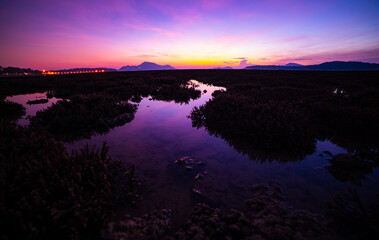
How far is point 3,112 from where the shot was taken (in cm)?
826

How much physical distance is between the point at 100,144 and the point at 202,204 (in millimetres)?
4187

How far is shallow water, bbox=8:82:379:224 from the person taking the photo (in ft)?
10.00

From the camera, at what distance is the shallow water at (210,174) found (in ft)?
10.00

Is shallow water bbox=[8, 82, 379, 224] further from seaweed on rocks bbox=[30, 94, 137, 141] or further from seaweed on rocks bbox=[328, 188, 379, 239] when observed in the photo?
seaweed on rocks bbox=[30, 94, 137, 141]

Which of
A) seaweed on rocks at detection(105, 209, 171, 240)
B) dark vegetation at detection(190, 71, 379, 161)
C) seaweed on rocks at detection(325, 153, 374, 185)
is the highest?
dark vegetation at detection(190, 71, 379, 161)

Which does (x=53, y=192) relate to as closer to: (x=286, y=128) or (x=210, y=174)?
(x=210, y=174)


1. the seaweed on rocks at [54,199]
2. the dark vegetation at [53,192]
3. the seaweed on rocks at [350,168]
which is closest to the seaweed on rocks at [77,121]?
the dark vegetation at [53,192]

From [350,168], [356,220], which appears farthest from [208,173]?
[350,168]

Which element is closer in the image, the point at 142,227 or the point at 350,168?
the point at 142,227

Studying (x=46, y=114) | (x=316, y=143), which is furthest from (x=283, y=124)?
(x=46, y=114)

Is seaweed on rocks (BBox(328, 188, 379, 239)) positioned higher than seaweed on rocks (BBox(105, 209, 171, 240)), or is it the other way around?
seaweed on rocks (BBox(328, 188, 379, 239))

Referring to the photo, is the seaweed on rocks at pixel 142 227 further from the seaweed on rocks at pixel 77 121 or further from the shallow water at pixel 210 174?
the seaweed on rocks at pixel 77 121

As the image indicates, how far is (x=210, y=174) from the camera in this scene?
383cm

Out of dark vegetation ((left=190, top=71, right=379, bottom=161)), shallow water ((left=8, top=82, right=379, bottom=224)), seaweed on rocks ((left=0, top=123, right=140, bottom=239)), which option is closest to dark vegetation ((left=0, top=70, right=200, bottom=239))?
seaweed on rocks ((left=0, top=123, right=140, bottom=239))
